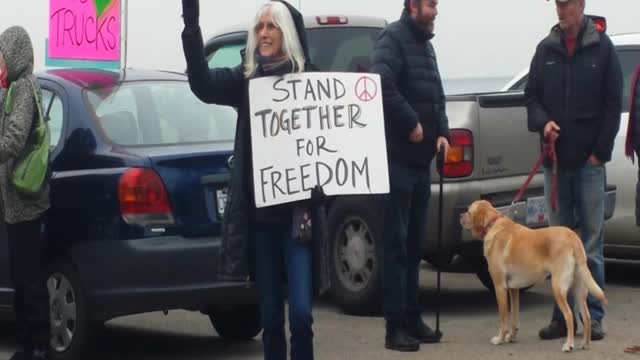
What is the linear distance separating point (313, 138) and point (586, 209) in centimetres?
254

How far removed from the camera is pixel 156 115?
8852 mm

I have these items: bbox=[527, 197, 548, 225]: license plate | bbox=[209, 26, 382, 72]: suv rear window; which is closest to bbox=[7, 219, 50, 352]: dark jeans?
bbox=[527, 197, 548, 225]: license plate

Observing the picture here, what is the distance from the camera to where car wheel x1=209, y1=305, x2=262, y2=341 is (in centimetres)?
935

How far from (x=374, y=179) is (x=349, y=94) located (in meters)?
0.38

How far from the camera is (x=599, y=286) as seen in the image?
8.88 meters

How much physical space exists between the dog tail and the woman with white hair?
2207 mm

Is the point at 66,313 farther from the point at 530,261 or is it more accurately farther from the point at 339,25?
the point at 339,25

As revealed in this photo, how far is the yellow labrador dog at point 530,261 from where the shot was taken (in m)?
8.52

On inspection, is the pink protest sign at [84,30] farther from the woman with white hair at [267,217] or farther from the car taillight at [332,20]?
the woman with white hair at [267,217]

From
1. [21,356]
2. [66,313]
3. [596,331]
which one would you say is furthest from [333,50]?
[21,356]

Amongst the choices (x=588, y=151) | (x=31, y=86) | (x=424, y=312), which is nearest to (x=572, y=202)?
(x=588, y=151)

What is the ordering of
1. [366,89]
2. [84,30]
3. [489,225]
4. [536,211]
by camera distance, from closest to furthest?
[366,89], [489,225], [536,211], [84,30]

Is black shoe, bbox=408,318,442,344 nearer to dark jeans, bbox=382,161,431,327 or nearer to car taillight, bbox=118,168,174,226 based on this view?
dark jeans, bbox=382,161,431,327

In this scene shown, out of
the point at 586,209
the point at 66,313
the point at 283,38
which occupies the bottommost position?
the point at 66,313
